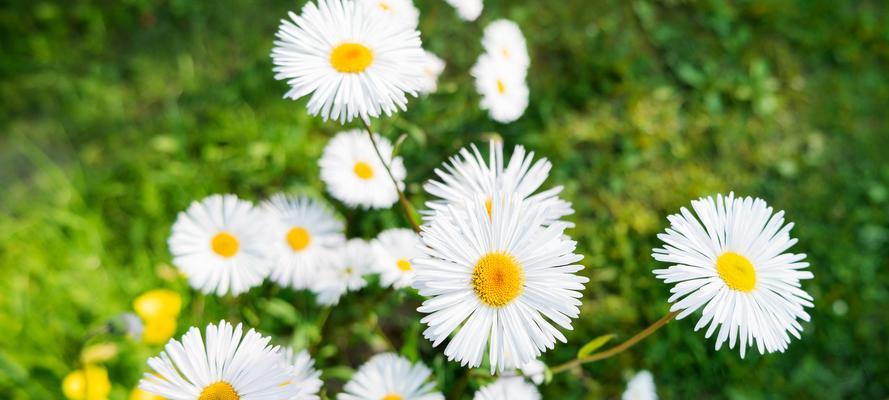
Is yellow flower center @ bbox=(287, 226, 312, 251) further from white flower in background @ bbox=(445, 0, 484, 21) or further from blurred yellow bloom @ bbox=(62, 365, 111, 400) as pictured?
white flower in background @ bbox=(445, 0, 484, 21)

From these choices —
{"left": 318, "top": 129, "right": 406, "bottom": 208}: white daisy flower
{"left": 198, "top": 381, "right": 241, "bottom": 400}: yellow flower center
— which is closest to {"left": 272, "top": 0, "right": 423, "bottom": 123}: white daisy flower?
{"left": 318, "top": 129, "right": 406, "bottom": 208}: white daisy flower

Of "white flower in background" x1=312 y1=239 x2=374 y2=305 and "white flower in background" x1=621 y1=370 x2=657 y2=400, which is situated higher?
"white flower in background" x1=312 y1=239 x2=374 y2=305

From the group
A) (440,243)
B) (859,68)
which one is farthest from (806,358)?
(440,243)

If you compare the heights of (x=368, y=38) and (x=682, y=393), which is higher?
(x=368, y=38)

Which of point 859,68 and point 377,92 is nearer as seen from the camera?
point 377,92

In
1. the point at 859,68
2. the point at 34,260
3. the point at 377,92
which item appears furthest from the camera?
the point at 859,68

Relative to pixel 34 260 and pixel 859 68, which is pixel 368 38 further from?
pixel 859 68
